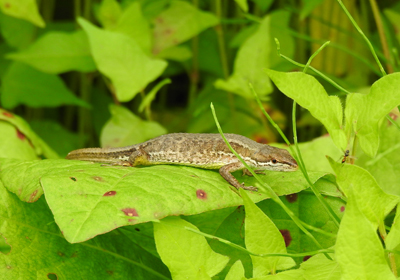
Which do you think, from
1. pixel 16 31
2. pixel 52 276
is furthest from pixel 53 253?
pixel 16 31

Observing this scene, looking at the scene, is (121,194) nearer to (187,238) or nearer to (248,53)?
(187,238)

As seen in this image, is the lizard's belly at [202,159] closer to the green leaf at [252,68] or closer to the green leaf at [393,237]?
the green leaf at [252,68]

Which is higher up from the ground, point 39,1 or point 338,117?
point 338,117

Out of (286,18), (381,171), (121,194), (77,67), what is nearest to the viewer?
(121,194)

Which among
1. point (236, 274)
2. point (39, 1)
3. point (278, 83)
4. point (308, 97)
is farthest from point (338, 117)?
point (39, 1)

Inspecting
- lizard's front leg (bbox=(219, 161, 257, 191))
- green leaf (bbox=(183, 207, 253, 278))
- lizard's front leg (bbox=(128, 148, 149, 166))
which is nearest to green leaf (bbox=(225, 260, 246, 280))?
green leaf (bbox=(183, 207, 253, 278))

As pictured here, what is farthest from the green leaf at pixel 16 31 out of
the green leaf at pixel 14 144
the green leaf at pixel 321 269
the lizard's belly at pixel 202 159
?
the green leaf at pixel 321 269
